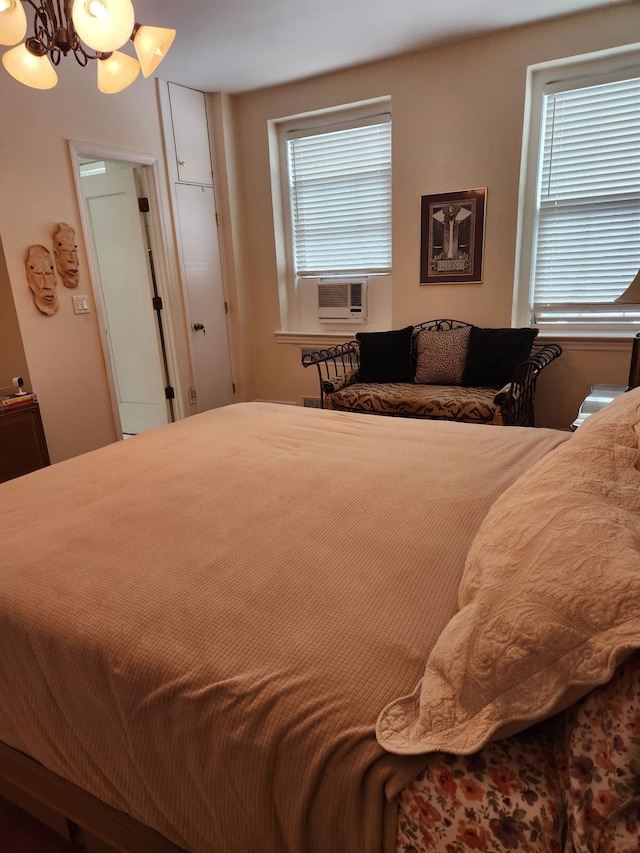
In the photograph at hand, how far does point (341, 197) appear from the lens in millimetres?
4402

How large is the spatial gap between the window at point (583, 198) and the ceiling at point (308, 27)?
0.47m

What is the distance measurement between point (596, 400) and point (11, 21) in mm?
3015

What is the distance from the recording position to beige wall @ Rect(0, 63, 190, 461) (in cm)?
310

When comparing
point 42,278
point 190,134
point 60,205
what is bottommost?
point 42,278

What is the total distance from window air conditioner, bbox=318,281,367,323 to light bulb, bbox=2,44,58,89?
2.83m

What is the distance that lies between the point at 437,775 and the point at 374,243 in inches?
164

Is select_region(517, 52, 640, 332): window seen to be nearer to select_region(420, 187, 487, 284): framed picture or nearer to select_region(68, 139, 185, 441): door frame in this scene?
select_region(420, 187, 487, 284): framed picture

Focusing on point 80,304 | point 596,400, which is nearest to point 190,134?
point 80,304

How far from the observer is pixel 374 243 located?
4.37 meters

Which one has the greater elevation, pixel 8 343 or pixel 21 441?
pixel 8 343

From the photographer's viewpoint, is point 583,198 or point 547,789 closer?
point 547,789

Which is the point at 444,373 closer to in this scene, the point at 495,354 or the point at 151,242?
the point at 495,354

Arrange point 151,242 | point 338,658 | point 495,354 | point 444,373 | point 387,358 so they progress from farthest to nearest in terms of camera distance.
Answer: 1. point 151,242
2. point 387,358
3. point 444,373
4. point 495,354
5. point 338,658

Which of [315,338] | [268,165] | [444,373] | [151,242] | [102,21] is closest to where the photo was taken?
[102,21]
